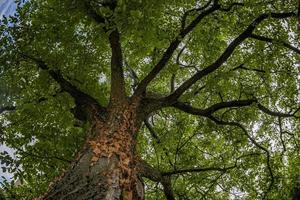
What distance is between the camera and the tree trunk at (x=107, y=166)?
18.1 feet

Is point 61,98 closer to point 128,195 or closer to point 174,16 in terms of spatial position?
point 128,195

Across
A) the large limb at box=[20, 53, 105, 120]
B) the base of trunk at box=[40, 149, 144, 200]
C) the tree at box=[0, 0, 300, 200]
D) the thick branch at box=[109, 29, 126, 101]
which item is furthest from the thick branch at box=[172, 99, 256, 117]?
the base of trunk at box=[40, 149, 144, 200]

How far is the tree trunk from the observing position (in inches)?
218

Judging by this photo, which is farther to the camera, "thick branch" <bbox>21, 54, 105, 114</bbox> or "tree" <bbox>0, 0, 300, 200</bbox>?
"thick branch" <bbox>21, 54, 105, 114</bbox>

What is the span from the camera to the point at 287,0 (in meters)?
10.5

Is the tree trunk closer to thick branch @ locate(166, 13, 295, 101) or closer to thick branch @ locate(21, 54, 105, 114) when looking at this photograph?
thick branch @ locate(21, 54, 105, 114)

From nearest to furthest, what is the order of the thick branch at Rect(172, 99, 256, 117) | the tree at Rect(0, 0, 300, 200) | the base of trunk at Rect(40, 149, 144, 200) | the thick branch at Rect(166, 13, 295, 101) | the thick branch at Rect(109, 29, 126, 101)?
the base of trunk at Rect(40, 149, 144, 200), the tree at Rect(0, 0, 300, 200), the thick branch at Rect(109, 29, 126, 101), the thick branch at Rect(166, 13, 295, 101), the thick branch at Rect(172, 99, 256, 117)

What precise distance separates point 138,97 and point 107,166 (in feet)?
9.23

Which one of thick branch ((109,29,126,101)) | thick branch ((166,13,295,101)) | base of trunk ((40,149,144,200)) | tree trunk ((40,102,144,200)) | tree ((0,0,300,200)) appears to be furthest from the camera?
thick branch ((166,13,295,101))

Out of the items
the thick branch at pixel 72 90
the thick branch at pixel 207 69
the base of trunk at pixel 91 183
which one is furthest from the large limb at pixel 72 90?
the base of trunk at pixel 91 183

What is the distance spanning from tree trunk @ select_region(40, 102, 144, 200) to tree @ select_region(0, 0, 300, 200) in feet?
0.09

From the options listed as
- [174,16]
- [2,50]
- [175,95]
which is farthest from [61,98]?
[174,16]

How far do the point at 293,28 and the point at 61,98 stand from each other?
7.66m

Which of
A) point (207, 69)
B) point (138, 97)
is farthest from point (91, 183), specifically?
point (207, 69)
